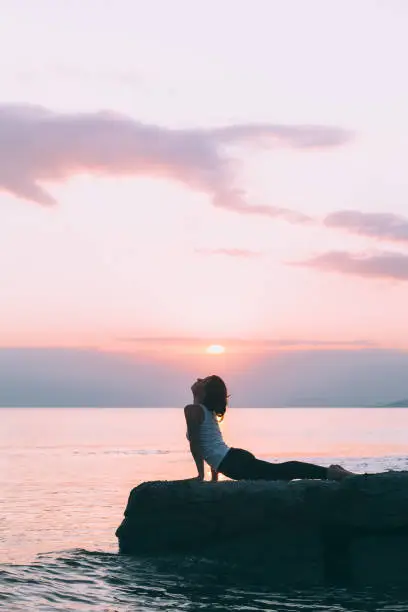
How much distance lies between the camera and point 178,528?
1332 centimetres

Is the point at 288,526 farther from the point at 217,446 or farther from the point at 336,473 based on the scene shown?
the point at 217,446

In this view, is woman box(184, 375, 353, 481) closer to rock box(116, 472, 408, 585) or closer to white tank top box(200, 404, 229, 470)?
white tank top box(200, 404, 229, 470)

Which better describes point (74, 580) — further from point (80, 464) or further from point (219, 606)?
point (80, 464)

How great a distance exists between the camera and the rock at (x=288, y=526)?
12.5 m

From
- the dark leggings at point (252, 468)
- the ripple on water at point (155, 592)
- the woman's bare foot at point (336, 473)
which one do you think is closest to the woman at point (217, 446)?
the dark leggings at point (252, 468)

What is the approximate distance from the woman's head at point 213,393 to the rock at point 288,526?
1.27 metres

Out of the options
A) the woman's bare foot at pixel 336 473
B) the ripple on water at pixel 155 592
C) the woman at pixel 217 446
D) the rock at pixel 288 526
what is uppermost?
the woman at pixel 217 446

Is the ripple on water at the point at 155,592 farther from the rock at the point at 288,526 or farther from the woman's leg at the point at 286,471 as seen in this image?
the woman's leg at the point at 286,471

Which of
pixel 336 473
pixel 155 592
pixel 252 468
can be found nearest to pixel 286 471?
pixel 252 468

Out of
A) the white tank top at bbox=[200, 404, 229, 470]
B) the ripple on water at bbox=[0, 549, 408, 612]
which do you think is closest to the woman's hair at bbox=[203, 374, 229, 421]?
the white tank top at bbox=[200, 404, 229, 470]

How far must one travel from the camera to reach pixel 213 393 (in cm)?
1347

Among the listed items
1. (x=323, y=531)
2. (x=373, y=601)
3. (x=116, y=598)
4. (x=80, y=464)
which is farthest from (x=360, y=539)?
(x=80, y=464)

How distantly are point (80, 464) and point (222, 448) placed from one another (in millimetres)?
32836

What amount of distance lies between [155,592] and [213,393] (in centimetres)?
335
